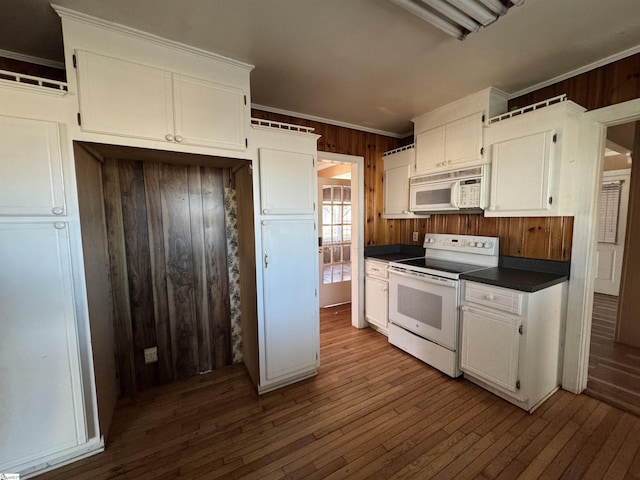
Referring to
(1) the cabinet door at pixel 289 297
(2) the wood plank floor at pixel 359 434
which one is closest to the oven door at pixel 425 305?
(2) the wood plank floor at pixel 359 434

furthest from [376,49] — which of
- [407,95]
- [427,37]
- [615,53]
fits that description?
[615,53]

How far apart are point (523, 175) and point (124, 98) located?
277 centimetres

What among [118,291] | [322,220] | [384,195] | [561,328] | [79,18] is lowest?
[561,328]

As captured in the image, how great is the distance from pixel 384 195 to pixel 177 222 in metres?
A: 2.42

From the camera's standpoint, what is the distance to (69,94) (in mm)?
1412

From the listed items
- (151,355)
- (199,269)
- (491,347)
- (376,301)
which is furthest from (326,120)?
(151,355)

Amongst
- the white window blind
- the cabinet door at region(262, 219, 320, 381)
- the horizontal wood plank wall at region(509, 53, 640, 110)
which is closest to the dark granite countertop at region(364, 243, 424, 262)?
the cabinet door at region(262, 219, 320, 381)

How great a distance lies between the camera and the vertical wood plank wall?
211 centimetres

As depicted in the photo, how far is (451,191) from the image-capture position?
254cm

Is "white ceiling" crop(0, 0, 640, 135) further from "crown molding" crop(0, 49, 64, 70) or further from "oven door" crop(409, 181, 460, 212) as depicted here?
"oven door" crop(409, 181, 460, 212)

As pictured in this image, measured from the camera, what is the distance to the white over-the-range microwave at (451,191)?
2346 millimetres

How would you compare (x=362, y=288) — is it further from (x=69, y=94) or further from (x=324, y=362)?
(x=69, y=94)

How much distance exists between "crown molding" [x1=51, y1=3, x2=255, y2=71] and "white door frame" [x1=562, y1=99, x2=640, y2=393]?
8.28 ft

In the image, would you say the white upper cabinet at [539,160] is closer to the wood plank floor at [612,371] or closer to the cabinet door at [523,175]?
the cabinet door at [523,175]
